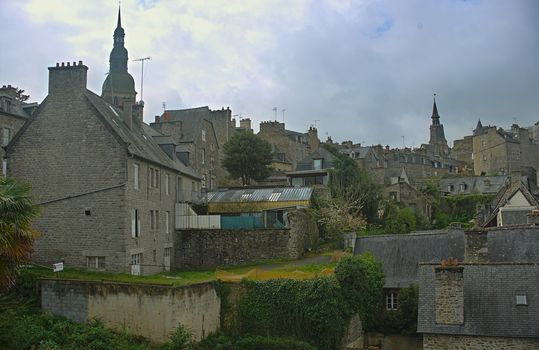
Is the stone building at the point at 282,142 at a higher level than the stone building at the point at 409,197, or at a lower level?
higher

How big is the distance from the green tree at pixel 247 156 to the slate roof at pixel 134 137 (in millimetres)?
14971

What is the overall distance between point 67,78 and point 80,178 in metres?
5.02

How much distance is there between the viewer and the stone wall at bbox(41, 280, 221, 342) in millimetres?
22266

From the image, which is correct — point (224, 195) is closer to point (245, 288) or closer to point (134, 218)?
point (134, 218)

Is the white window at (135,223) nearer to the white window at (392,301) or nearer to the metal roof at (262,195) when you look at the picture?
the metal roof at (262,195)

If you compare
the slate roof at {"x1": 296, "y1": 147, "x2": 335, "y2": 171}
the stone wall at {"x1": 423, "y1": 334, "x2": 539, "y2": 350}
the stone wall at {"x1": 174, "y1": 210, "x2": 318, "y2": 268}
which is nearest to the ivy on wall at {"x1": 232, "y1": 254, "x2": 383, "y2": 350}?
the stone wall at {"x1": 423, "y1": 334, "x2": 539, "y2": 350}

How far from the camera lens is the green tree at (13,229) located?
56.6ft

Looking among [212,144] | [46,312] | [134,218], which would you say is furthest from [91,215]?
[212,144]

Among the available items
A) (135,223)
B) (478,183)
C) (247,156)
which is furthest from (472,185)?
(135,223)

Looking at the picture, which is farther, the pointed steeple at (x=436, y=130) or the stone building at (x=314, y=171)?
the pointed steeple at (x=436, y=130)

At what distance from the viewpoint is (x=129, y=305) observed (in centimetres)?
2250

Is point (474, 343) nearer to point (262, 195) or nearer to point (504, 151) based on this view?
point (262, 195)

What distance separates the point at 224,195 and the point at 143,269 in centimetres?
1252

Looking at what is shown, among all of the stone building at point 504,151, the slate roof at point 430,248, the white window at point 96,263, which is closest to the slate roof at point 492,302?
the slate roof at point 430,248
